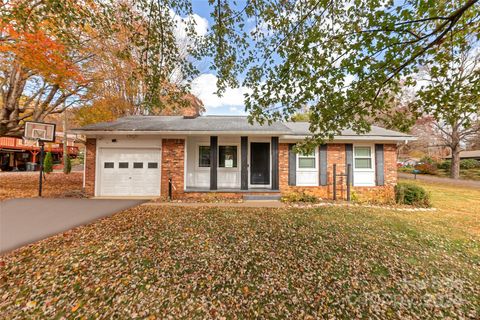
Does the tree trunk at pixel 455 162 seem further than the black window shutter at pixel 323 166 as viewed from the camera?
Yes

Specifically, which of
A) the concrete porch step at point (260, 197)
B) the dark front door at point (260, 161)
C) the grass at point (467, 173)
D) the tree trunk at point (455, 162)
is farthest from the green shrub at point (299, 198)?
the grass at point (467, 173)

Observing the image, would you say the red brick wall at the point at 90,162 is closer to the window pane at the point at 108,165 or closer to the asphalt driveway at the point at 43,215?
the window pane at the point at 108,165

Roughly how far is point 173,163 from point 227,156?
2574 mm

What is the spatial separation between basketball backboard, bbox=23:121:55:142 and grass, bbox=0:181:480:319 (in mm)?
7148

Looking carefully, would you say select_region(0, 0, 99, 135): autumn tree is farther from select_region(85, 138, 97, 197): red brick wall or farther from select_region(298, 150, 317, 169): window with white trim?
select_region(298, 150, 317, 169): window with white trim

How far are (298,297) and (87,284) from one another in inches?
118

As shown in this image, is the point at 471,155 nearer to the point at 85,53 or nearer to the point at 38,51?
the point at 85,53

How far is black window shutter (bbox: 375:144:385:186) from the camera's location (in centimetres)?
905

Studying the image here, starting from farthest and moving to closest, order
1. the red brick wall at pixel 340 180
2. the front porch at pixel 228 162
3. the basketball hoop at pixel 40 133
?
the front porch at pixel 228 162
the red brick wall at pixel 340 180
the basketball hoop at pixel 40 133

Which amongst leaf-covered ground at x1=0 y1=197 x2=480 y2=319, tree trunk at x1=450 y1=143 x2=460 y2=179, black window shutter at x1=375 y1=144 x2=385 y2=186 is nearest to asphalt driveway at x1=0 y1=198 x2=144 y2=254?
leaf-covered ground at x1=0 y1=197 x2=480 y2=319

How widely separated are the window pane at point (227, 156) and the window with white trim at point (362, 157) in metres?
5.70

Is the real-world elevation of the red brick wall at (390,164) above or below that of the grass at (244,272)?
above

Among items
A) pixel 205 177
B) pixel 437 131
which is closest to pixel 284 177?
pixel 205 177

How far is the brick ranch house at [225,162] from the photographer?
8.43m
